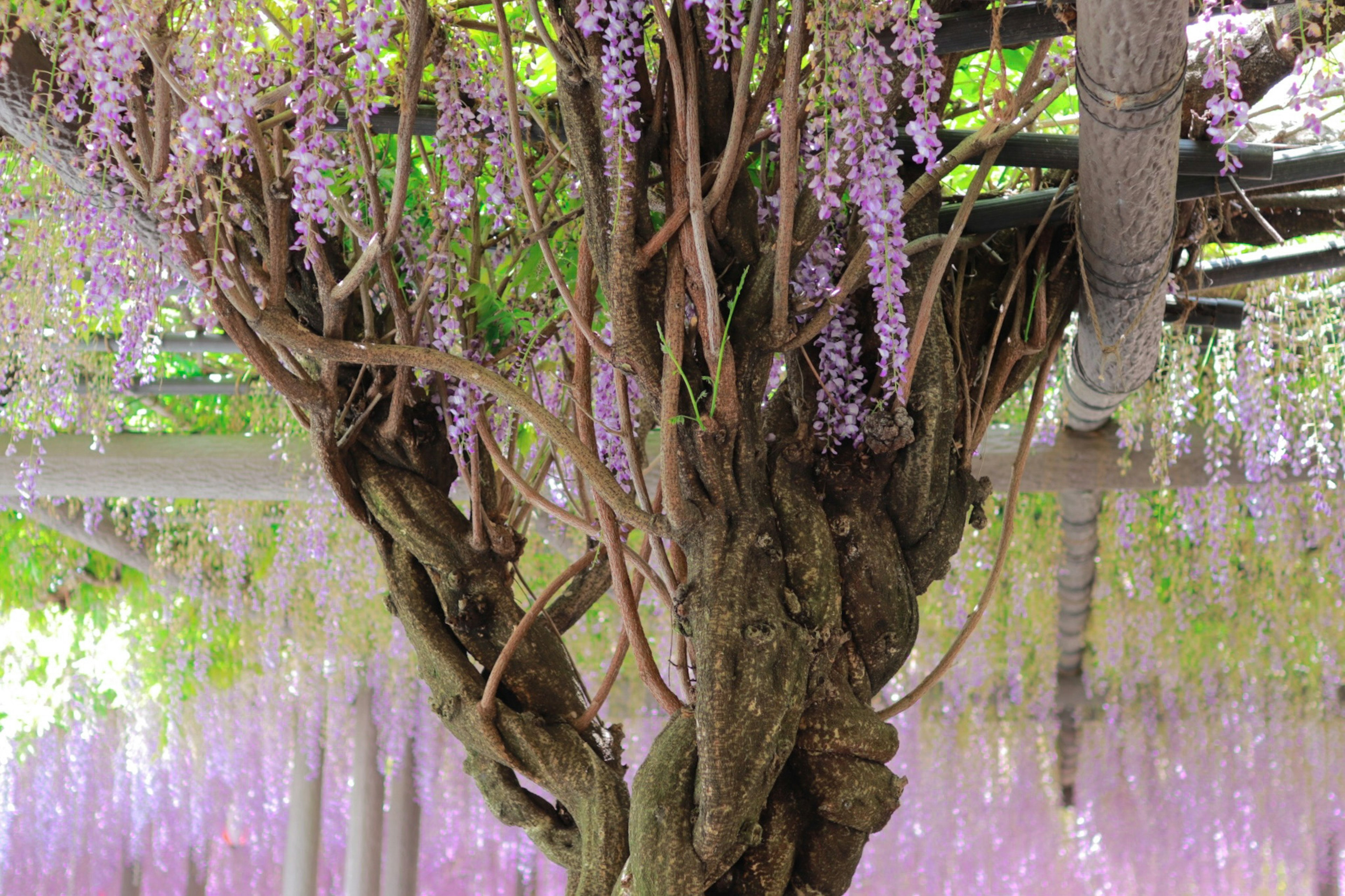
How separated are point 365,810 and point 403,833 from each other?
0.25m

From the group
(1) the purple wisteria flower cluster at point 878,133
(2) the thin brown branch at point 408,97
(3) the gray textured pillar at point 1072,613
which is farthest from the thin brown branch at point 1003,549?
(3) the gray textured pillar at point 1072,613

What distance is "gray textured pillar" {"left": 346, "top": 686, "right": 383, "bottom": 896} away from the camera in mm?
5402

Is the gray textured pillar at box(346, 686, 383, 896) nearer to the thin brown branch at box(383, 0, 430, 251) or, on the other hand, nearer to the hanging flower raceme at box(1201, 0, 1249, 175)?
the thin brown branch at box(383, 0, 430, 251)

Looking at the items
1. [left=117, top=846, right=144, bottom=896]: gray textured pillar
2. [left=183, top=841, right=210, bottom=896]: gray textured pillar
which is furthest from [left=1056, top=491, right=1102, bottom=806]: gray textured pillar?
[left=117, top=846, right=144, bottom=896]: gray textured pillar

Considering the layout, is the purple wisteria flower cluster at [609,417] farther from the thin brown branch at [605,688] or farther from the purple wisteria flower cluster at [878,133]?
the purple wisteria flower cluster at [878,133]

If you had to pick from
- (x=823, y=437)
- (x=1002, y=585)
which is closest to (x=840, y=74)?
(x=823, y=437)

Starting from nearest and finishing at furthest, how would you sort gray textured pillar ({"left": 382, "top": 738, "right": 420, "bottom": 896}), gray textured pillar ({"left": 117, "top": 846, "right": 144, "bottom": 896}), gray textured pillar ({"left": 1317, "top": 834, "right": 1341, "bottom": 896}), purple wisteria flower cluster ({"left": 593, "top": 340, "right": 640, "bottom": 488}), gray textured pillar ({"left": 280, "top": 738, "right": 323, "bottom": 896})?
purple wisteria flower cluster ({"left": 593, "top": 340, "right": 640, "bottom": 488})
gray textured pillar ({"left": 382, "top": 738, "right": 420, "bottom": 896})
gray textured pillar ({"left": 280, "top": 738, "right": 323, "bottom": 896})
gray textured pillar ({"left": 1317, "top": 834, "right": 1341, "bottom": 896})
gray textured pillar ({"left": 117, "top": 846, "right": 144, "bottom": 896})

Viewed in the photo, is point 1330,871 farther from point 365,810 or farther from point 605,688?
point 605,688

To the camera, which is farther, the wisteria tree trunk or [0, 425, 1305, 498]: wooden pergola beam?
[0, 425, 1305, 498]: wooden pergola beam

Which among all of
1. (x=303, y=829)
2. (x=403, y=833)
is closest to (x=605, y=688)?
(x=403, y=833)

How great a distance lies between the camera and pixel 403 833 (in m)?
5.60

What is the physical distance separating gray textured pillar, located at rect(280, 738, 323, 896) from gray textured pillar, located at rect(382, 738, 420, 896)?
0.35 m

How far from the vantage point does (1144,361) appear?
170 centimetres

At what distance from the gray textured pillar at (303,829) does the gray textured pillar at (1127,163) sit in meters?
4.97
